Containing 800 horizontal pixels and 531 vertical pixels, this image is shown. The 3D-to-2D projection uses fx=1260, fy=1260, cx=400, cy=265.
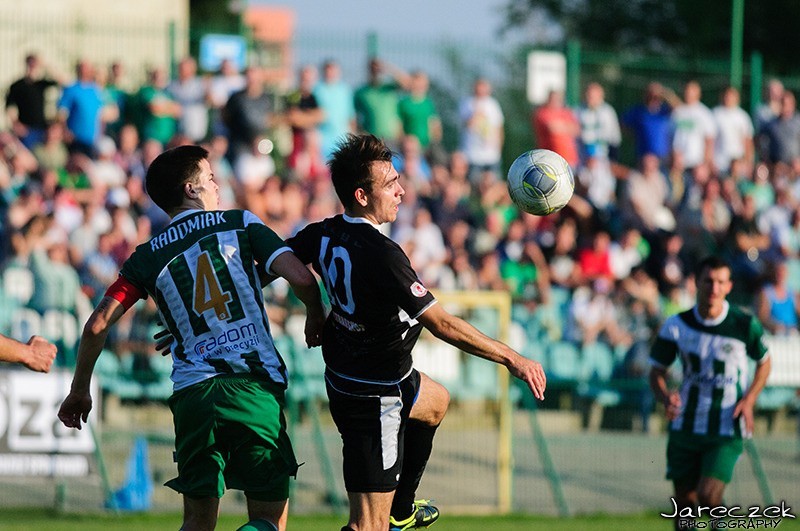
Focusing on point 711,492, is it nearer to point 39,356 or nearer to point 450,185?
point 39,356

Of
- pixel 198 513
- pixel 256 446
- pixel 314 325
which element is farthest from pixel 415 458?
pixel 198 513

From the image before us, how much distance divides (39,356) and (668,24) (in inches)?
1236

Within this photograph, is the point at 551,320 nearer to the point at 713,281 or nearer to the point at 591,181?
the point at 591,181

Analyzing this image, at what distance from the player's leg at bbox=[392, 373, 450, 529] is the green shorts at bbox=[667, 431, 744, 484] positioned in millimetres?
3335

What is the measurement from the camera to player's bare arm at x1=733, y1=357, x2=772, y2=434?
9.84 metres

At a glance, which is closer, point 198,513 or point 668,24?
point 198,513

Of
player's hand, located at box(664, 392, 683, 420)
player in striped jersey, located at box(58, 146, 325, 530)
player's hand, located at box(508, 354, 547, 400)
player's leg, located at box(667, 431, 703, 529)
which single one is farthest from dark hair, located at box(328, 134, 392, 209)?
player's leg, located at box(667, 431, 703, 529)

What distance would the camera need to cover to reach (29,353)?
6203 millimetres

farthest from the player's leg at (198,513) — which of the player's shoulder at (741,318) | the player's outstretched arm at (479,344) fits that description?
the player's shoulder at (741,318)

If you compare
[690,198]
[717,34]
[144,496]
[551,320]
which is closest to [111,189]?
[144,496]

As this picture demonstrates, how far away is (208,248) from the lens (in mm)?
6375

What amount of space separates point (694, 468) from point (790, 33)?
947 inches

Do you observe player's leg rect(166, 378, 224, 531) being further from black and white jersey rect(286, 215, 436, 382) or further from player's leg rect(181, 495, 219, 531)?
black and white jersey rect(286, 215, 436, 382)

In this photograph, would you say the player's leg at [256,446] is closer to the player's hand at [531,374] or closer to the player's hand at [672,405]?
the player's hand at [531,374]
